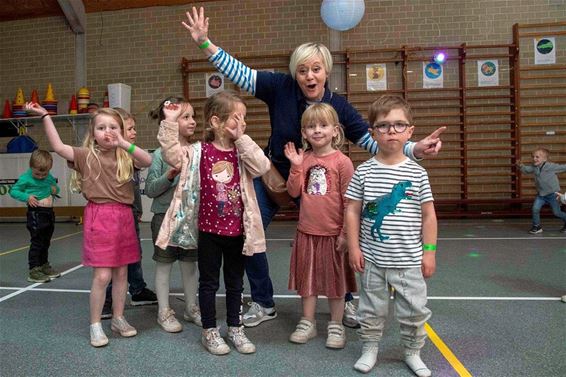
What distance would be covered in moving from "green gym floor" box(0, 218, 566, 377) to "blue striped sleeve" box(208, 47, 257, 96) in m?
1.26

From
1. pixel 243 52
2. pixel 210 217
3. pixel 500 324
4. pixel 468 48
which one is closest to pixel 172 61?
pixel 243 52

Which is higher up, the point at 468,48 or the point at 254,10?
the point at 254,10

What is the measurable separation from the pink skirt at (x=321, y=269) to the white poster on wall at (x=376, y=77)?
5200 mm

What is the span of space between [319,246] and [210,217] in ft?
1.73

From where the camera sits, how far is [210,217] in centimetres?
196

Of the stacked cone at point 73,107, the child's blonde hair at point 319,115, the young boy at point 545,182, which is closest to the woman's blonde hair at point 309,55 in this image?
the child's blonde hair at point 319,115

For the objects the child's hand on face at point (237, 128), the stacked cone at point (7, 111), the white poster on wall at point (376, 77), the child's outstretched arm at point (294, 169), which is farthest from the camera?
the stacked cone at point (7, 111)

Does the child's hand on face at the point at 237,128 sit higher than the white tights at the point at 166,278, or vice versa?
the child's hand on face at the point at 237,128

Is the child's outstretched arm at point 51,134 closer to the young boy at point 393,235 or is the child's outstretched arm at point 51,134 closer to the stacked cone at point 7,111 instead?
the young boy at point 393,235

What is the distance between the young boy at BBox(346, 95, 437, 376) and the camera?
1734 millimetres

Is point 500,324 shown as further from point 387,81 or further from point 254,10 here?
point 254,10

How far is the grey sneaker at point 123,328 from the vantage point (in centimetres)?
218

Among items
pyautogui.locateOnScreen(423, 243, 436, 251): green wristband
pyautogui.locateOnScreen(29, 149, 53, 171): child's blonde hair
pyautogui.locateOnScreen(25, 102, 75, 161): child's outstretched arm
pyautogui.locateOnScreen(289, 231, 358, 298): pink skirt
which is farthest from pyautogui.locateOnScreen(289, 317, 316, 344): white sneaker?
pyautogui.locateOnScreen(29, 149, 53, 171): child's blonde hair

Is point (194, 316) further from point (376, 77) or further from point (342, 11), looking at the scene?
point (376, 77)
